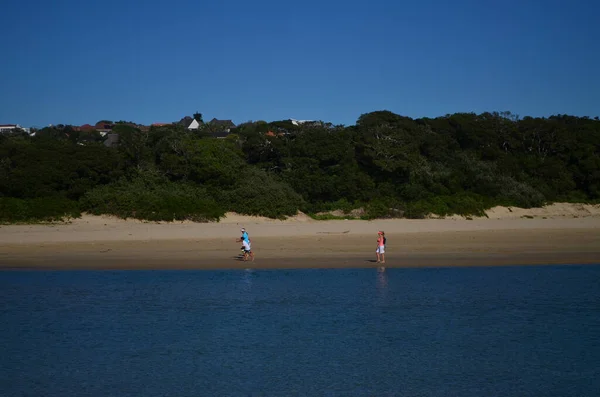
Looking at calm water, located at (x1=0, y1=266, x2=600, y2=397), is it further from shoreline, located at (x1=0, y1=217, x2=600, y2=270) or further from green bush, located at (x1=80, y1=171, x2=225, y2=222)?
green bush, located at (x1=80, y1=171, x2=225, y2=222)

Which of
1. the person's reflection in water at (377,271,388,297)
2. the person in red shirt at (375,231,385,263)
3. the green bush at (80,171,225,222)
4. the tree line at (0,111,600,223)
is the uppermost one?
the tree line at (0,111,600,223)

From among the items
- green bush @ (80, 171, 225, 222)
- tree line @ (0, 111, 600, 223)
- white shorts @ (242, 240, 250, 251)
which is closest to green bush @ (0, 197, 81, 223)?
tree line @ (0, 111, 600, 223)

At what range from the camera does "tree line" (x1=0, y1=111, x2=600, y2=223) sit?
27438 millimetres

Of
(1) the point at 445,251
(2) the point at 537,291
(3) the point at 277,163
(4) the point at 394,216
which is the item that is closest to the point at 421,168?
(4) the point at 394,216

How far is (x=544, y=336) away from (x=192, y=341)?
7.23 meters

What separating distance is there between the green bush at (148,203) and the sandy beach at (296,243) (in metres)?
0.37

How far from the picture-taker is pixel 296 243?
23.9 meters

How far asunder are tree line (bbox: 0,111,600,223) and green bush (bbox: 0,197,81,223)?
0.04 metres

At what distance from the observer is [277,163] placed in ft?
110

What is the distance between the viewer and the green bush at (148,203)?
26.5 meters

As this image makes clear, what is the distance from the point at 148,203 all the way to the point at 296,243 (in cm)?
664

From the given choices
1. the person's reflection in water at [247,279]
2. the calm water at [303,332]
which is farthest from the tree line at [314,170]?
the calm water at [303,332]

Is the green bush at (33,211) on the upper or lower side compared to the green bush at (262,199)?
lower

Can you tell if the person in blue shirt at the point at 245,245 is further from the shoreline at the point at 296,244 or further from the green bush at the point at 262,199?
the green bush at the point at 262,199
